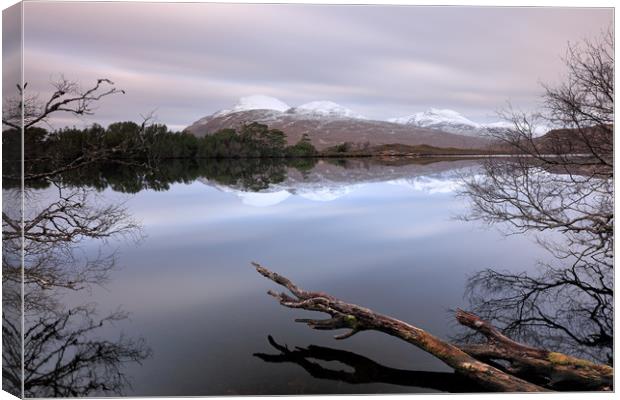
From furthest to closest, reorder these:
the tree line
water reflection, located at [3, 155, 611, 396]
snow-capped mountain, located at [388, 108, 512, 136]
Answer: snow-capped mountain, located at [388, 108, 512, 136] → the tree line → water reflection, located at [3, 155, 611, 396]

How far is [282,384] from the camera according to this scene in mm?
4348

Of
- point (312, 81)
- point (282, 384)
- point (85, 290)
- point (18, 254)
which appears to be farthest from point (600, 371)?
point (85, 290)

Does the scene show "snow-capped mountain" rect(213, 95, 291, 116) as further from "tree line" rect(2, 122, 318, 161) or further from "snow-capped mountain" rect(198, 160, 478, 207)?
"snow-capped mountain" rect(198, 160, 478, 207)

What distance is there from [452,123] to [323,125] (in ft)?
4.64

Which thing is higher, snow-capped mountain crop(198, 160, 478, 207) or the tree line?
the tree line

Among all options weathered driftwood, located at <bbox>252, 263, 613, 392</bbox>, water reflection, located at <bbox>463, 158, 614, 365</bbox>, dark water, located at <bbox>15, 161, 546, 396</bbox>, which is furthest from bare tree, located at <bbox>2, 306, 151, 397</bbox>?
water reflection, located at <bbox>463, 158, 614, 365</bbox>

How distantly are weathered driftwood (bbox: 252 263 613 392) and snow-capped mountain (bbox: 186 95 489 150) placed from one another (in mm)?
1825

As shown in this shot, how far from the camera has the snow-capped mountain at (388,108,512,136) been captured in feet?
17.6

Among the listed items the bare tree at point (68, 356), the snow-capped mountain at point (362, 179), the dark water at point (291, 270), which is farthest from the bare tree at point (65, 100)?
the snow-capped mountain at point (362, 179)

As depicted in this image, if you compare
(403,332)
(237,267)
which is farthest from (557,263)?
(237,267)

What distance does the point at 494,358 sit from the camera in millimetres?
4445

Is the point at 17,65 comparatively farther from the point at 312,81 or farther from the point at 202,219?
the point at 202,219

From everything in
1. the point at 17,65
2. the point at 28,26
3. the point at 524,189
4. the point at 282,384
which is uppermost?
the point at 28,26

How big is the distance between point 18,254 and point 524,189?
17.7ft
